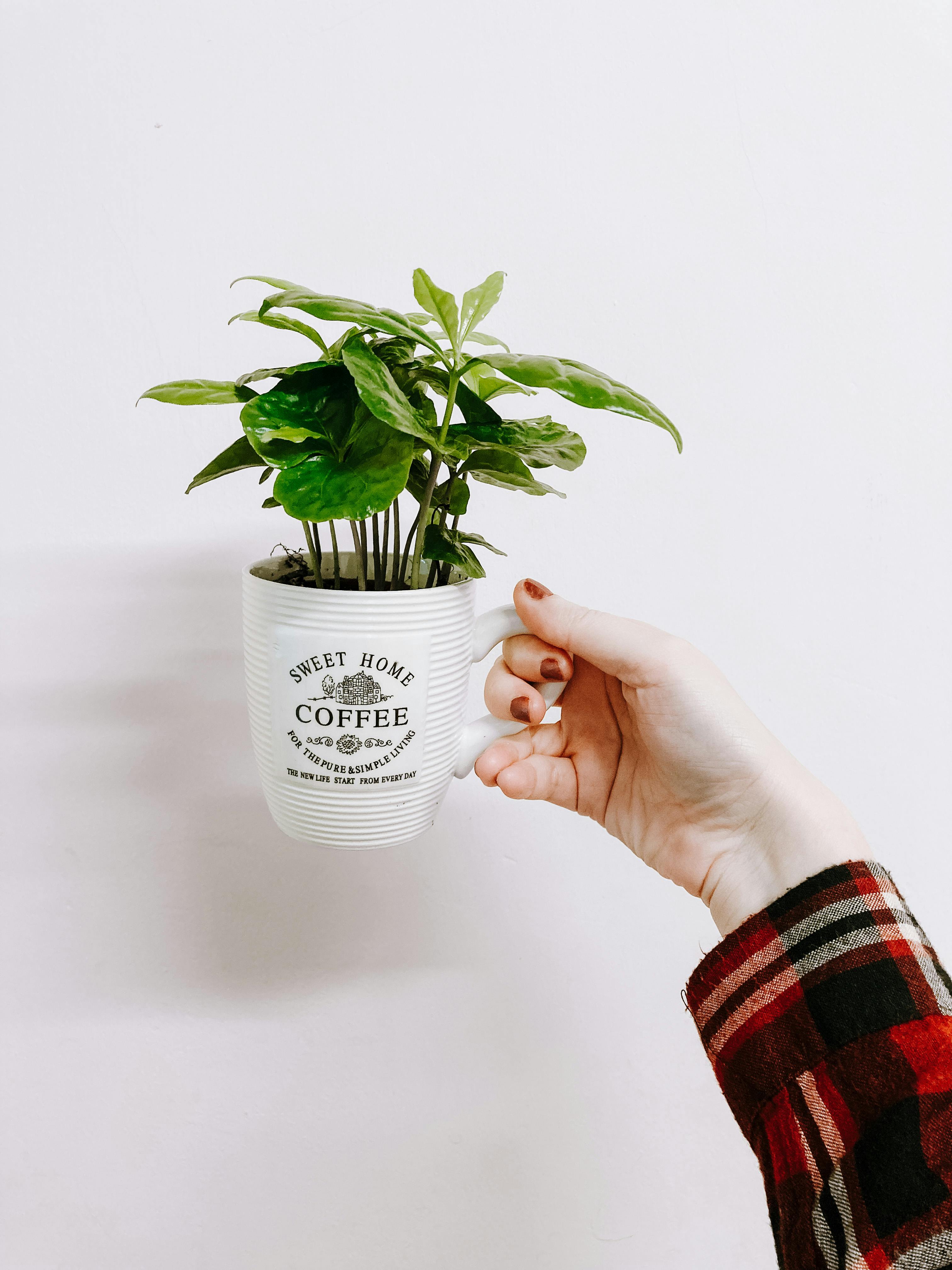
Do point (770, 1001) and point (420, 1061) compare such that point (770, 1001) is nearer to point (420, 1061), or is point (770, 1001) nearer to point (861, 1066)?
point (861, 1066)

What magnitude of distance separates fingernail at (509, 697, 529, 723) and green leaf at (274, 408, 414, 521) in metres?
0.28

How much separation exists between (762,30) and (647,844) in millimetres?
846

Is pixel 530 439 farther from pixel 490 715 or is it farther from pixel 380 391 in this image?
pixel 490 715

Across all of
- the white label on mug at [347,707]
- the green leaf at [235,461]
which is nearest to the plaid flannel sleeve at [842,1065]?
the white label on mug at [347,707]

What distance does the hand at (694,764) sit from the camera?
0.73m

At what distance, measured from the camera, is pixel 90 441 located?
0.90m

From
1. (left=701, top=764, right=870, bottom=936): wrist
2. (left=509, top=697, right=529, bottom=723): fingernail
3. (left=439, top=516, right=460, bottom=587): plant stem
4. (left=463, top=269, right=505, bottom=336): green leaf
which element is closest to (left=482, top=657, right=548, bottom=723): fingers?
(left=509, top=697, right=529, bottom=723): fingernail

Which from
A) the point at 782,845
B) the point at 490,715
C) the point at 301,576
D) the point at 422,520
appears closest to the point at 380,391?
the point at 422,520

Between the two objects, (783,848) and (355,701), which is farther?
(783,848)

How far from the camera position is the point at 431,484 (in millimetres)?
646

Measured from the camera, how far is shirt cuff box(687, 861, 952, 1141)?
0.64 meters

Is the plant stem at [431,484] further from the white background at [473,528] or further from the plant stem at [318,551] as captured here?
the white background at [473,528]

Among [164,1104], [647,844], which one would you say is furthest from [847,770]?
[164,1104]

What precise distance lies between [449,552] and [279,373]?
172 millimetres
